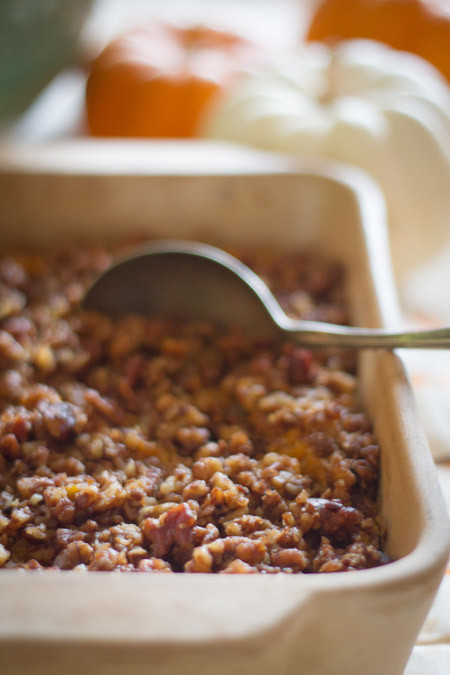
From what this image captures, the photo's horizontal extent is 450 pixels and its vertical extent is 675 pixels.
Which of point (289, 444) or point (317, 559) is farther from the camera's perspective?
point (289, 444)

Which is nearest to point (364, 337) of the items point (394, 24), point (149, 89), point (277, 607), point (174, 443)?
point (174, 443)

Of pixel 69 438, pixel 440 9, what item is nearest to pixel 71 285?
pixel 69 438

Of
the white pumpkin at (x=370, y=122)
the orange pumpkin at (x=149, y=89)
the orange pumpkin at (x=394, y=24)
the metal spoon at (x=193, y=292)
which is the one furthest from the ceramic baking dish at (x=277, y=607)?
the orange pumpkin at (x=394, y=24)

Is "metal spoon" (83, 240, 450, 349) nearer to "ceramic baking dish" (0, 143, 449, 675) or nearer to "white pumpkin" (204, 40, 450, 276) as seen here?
"ceramic baking dish" (0, 143, 449, 675)

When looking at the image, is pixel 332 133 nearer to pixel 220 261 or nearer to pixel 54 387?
pixel 220 261

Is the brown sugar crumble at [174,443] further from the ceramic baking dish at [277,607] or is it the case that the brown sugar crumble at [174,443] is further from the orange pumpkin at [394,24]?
the orange pumpkin at [394,24]

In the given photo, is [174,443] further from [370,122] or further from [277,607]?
[370,122]

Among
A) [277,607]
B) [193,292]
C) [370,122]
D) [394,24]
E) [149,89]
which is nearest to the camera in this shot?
[277,607]
